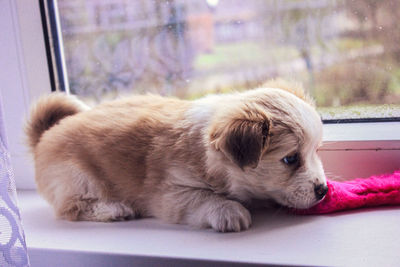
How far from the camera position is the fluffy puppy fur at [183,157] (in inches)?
44.8

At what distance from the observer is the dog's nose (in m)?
1.16

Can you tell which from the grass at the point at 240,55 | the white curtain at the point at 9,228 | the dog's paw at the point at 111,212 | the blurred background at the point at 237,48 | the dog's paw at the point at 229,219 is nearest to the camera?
the white curtain at the point at 9,228

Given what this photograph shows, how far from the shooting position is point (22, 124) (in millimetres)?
Result: 1596

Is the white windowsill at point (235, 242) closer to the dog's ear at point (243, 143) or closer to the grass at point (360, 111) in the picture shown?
the dog's ear at point (243, 143)

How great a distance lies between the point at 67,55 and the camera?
168 centimetres

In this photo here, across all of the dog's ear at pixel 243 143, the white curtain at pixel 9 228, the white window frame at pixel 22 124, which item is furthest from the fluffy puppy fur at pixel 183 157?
the white curtain at pixel 9 228

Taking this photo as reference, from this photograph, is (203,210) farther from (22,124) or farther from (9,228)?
(22,124)

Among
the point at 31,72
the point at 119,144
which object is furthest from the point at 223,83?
the point at 31,72

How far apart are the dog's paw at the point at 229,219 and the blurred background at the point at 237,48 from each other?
564mm

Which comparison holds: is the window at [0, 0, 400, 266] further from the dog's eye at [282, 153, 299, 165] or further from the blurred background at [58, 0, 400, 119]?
the dog's eye at [282, 153, 299, 165]

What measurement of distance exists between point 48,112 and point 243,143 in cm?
80

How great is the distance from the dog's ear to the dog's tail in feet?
2.33

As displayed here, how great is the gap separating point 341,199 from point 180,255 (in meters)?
0.51

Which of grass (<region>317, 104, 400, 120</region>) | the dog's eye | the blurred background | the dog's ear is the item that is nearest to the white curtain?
the dog's ear
